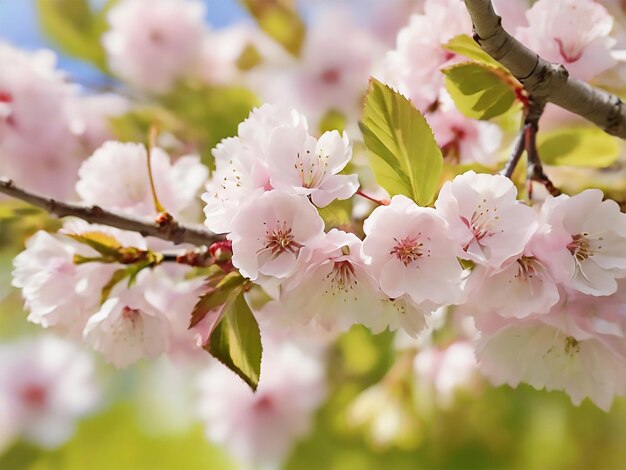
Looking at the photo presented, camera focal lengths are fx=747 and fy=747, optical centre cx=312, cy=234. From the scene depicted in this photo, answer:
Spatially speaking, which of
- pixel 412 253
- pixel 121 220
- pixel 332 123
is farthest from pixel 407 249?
pixel 332 123

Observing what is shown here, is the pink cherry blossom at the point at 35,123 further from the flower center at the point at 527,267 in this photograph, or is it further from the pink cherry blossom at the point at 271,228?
the flower center at the point at 527,267

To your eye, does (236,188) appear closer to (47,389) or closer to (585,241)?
(585,241)

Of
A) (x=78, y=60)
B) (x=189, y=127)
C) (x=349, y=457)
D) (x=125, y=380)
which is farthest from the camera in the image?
(x=125, y=380)

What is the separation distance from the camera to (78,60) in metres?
1.25

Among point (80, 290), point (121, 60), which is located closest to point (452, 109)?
point (80, 290)

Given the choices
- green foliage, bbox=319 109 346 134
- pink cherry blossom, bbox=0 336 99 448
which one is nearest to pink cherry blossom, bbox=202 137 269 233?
green foliage, bbox=319 109 346 134

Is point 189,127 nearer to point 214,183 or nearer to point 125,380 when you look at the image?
point 214,183

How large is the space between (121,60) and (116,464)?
4.14ft

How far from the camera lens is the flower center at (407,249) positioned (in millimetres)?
472

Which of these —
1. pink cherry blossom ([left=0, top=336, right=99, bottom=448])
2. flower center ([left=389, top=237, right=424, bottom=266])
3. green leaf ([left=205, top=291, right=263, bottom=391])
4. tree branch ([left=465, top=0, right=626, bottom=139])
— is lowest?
green leaf ([left=205, top=291, right=263, bottom=391])

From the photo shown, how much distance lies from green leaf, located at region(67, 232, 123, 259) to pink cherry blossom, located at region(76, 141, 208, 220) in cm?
6

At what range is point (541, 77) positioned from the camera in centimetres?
52

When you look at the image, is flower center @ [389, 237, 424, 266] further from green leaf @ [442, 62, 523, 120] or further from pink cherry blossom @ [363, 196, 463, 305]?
green leaf @ [442, 62, 523, 120]

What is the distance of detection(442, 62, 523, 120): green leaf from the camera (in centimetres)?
56
